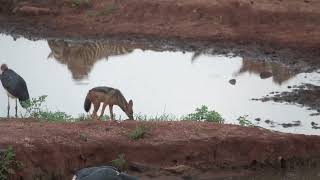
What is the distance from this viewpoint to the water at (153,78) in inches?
545

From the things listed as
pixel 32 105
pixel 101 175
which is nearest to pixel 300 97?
pixel 32 105

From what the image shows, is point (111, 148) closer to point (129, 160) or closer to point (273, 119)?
point (129, 160)

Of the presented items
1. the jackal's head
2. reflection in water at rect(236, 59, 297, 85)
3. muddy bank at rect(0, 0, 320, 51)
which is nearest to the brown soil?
reflection in water at rect(236, 59, 297, 85)

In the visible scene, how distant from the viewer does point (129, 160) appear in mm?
9727

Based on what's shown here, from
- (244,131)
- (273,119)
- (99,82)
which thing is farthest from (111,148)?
(99,82)

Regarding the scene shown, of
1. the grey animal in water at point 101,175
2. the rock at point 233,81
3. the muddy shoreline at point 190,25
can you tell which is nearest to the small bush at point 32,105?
the grey animal in water at point 101,175

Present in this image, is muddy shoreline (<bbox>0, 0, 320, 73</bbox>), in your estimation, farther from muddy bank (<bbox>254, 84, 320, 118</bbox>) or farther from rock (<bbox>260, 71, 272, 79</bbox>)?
muddy bank (<bbox>254, 84, 320, 118</bbox>)

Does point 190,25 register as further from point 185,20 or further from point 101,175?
point 101,175

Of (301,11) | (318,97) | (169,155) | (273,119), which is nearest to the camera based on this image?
(169,155)

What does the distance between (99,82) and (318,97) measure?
459 cm

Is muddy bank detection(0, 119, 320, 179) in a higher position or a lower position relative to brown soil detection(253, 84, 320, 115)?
lower

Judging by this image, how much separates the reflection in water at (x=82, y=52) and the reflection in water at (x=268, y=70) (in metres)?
3.39

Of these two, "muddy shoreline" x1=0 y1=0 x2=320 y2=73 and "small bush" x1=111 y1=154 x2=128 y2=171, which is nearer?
"small bush" x1=111 y1=154 x2=128 y2=171

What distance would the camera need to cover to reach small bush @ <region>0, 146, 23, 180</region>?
873cm
